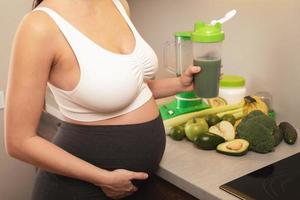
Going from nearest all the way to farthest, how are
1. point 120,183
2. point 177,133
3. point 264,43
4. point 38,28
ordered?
point 38,28 → point 120,183 → point 177,133 → point 264,43

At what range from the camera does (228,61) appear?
1.64 metres

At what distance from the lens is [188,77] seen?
121cm

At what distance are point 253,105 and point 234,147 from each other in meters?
0.25

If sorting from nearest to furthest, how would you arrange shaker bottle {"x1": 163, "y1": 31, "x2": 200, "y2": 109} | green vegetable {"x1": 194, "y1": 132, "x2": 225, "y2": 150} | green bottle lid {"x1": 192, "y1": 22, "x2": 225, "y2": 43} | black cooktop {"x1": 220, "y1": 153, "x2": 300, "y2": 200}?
black cooktop {"x1": 220, "y1": 153, "x2": 300, "y2": 200}, green bottle lid {"x1": 192, "y1": 22, "x2": 225, "y2": 43}, green vegetable {"x1": 194, "y1": 132, "x2": 225, "y2": 150}, shaker bottle {"x1": 163, "y1": 31, "x2": 200, "y2": 109}

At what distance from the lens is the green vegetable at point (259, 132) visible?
3.85 feet

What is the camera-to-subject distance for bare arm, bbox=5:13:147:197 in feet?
2.83

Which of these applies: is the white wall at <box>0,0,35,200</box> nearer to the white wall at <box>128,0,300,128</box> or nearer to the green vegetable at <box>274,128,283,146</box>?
the white wall at <box>128,0,300,128</box>

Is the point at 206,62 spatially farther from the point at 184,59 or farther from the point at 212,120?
the point at 184,59

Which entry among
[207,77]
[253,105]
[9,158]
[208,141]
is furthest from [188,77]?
[9,158]

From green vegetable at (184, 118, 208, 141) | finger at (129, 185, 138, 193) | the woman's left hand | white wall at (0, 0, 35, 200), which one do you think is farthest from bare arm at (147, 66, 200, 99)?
white wall at (0, 0, 35, 200)

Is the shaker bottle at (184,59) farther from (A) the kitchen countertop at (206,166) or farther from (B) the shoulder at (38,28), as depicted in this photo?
(B) the shoulder at (38,28)

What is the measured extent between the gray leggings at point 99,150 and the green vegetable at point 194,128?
249 mm

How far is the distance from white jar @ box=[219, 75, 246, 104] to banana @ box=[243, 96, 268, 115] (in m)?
0.11

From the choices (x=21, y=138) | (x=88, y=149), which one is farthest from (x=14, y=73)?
(x=88, y=149)
